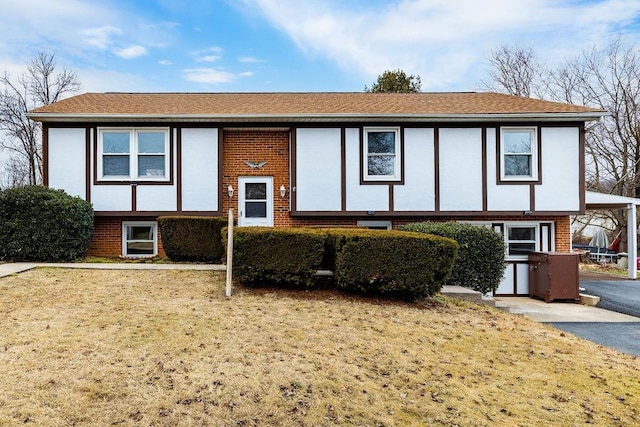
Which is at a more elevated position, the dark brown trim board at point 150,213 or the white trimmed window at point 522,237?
the dark brown trim board at point 150,213

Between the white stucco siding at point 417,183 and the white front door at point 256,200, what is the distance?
146 inches

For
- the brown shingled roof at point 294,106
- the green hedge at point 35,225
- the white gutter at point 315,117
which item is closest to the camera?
the green hedge at point 35,225

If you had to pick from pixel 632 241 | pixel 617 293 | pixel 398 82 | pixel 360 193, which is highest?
pixel 398 82

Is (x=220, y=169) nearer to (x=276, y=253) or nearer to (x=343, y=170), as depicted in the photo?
(x=343, y=170)

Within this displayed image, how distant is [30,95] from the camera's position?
22.6m

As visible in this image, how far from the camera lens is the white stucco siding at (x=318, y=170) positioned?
11.1 m

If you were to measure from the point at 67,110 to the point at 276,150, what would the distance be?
19.5 feet

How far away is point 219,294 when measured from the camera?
6.32 metres

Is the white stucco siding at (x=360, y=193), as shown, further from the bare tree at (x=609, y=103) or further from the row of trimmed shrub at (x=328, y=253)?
the bare tree at (x=609, y=103)

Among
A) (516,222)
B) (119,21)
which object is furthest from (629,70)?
(119,21)

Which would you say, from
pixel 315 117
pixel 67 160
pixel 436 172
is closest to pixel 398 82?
pixel 436 172

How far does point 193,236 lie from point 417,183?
20.7 ft

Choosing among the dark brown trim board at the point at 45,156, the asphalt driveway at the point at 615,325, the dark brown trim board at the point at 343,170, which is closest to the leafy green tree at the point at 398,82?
the dark brown trim board at the point at 343,170

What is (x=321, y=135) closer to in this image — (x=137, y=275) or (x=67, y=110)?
(x=137, y=275)
